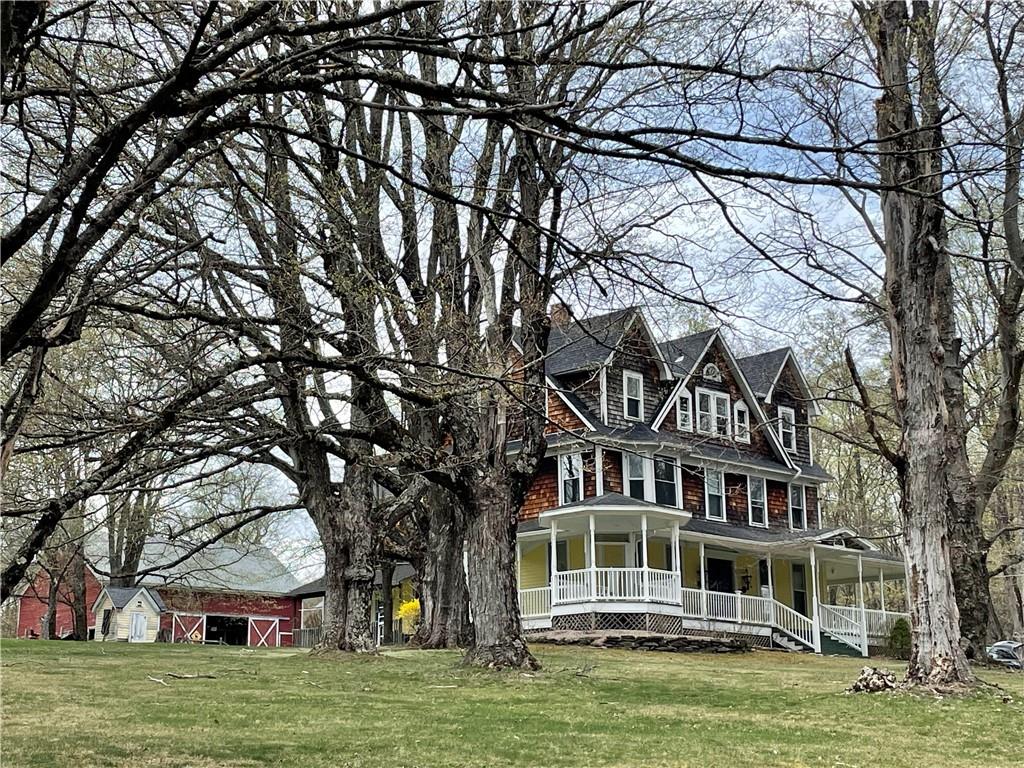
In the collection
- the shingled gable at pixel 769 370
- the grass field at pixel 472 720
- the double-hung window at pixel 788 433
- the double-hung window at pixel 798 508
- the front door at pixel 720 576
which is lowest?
the grass field at pixel 472 720

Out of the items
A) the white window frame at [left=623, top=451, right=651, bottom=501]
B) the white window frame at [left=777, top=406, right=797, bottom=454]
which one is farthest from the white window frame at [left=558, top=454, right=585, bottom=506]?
the white window frame at [left=777, top=406, right=797, bottom=454]

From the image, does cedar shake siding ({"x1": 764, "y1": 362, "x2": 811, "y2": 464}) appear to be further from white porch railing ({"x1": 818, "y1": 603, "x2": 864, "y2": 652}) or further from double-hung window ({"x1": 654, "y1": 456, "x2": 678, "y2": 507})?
double-hung window ({"x1": 654, "y1": 456, "x2": 678, "y2": 507})

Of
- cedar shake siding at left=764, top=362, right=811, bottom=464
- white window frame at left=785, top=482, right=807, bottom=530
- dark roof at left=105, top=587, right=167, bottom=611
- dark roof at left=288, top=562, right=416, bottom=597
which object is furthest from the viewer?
dark roof at left=105, top=587, right=167, bottom=611

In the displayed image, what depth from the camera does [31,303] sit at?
14.9 feet

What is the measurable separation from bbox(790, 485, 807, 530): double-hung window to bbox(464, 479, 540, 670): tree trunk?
21.4 metres

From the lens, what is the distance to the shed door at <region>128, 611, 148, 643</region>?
40.2 metres

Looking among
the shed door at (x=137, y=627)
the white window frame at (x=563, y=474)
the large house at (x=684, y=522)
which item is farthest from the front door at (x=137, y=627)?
the white window frame at (x=563, y=474)

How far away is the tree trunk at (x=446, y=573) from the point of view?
21781mm

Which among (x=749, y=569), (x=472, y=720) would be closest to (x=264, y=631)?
(x=749, y=569)

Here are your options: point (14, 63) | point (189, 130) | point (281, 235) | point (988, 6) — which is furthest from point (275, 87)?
point (988, 6)

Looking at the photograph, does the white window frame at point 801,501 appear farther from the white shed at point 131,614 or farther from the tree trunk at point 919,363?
the white shed at point 131,614

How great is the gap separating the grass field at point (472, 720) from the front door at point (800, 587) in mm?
18771

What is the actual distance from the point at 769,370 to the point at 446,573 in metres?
17.6

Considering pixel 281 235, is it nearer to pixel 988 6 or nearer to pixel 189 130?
pixel 189 130
